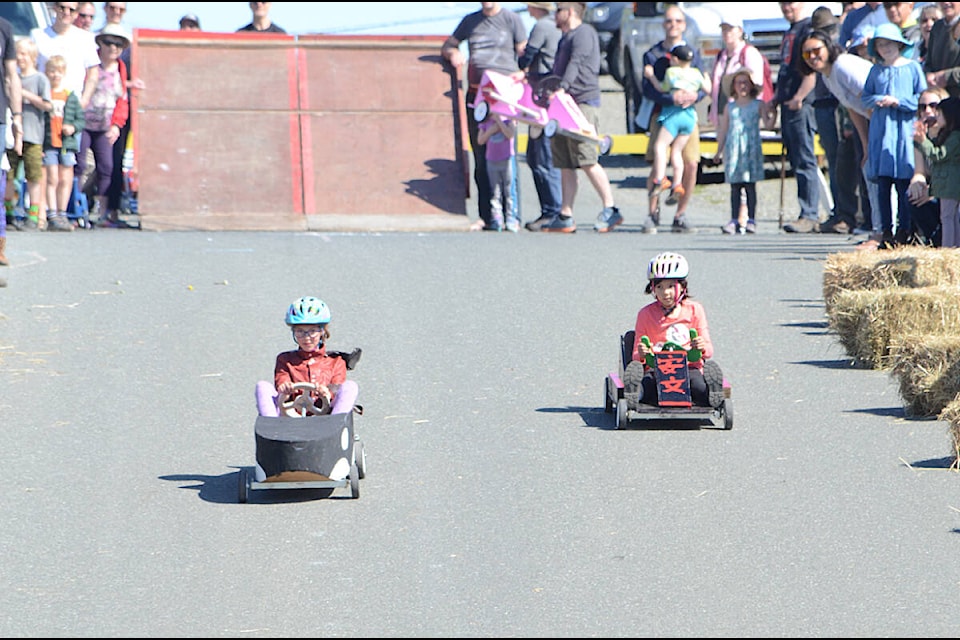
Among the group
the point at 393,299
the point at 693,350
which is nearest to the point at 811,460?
the point at 693,350

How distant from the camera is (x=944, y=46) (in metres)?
14.7

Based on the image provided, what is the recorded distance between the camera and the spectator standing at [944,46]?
14348 mm

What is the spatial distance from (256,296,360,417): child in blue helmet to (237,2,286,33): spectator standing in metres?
13.7

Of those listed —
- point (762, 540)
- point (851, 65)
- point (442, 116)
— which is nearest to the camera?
point (762, 540)

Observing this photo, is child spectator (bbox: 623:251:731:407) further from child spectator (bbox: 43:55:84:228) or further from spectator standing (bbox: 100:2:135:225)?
spectator standing (bbox: 100:2:135:225)

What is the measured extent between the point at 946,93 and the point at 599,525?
28.0ft

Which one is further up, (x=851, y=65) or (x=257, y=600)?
(x=851, y=65)

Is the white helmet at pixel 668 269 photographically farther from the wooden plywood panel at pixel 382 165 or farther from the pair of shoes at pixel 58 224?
the wooden plywood panel at pixel 382 165

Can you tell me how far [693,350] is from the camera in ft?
29.0

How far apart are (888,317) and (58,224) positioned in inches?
400

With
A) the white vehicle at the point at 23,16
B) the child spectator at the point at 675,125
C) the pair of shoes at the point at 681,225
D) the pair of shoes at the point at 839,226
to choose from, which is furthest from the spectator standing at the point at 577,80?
the white vehicle at the point at 23,16

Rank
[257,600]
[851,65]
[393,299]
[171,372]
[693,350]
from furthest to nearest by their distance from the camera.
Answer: [851,65] < [393,299] < [171,372] < [693,350] < [257,600]

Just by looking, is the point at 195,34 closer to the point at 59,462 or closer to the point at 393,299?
the point at 393,299

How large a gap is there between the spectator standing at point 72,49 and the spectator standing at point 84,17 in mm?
282
